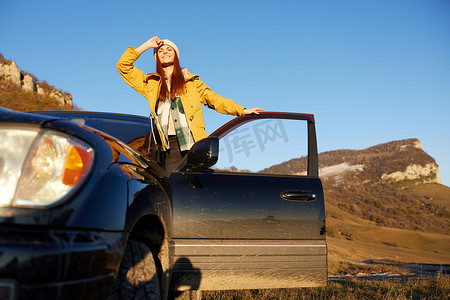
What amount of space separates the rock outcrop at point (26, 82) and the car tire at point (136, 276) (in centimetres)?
3924

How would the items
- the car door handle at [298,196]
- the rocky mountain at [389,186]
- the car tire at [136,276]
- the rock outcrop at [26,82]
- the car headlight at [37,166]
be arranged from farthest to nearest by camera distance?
the rocky mountain at [389,186] < the rock outcrop at [26,82] < the car door handle at [298,196] < the car tire at [136,276] < the car headlight at [37,166]

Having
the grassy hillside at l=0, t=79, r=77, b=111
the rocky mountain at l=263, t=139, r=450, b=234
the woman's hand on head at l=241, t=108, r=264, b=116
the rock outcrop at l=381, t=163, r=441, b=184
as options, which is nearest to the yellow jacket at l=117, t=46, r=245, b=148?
the woman's hand on head at l=241, t=108, r=264, b=116

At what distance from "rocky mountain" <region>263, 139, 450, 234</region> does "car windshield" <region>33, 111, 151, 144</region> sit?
66.0 meters

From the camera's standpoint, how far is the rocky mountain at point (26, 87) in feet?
111

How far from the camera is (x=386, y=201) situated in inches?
3841

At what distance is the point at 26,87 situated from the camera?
36719 millimetres

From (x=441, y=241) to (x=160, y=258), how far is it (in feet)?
231

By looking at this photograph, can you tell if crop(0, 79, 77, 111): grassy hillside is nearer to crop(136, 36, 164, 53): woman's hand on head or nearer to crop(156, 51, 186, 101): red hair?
crop(136, 36, 164, 53): woman's hand on head

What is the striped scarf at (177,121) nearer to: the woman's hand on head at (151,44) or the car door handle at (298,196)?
the woman's hand on head at (151,44)

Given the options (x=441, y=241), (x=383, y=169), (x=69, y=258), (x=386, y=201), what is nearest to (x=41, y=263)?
(x=69, y=258)

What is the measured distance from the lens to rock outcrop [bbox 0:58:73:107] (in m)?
36.0

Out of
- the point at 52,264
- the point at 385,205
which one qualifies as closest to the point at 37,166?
the point at 52,264

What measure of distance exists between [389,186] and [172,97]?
4872 inches

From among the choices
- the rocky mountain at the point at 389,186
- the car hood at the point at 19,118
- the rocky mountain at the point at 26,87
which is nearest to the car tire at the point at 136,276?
the car hood at the point at 19,118
